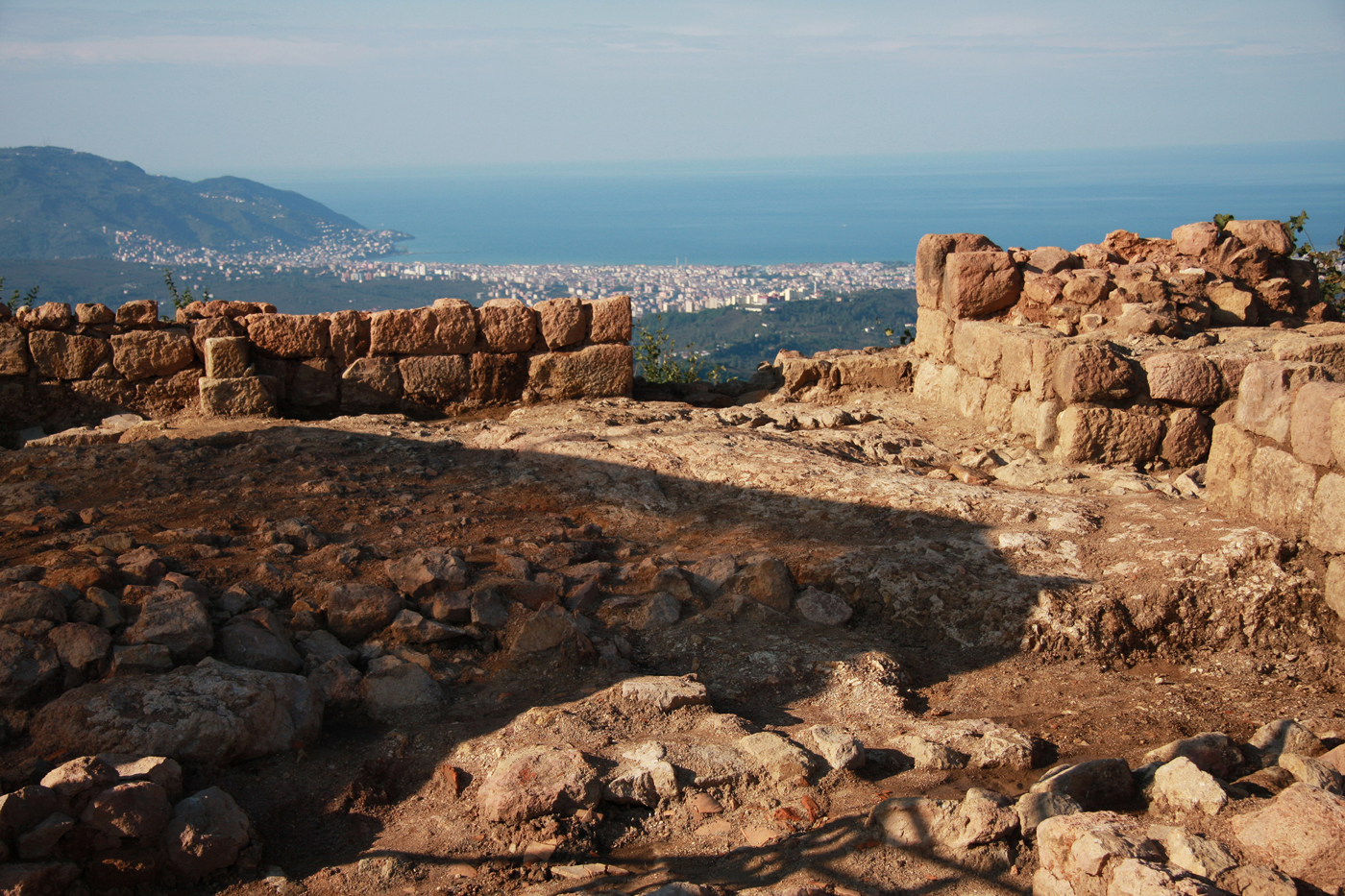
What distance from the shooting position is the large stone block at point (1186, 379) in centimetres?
696

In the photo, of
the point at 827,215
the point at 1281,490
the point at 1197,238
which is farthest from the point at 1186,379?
the point at 827,215

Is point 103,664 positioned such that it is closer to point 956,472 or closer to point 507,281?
point 956,472

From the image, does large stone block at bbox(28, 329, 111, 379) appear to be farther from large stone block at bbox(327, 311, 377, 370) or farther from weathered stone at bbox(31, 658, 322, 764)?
weathered stone at bbox(31, 658, 322, 764)

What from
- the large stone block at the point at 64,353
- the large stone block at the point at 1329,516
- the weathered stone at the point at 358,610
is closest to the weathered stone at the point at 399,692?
the weathered stone at the point at 358,610

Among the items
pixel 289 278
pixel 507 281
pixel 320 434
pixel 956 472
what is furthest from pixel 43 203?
pixel 956 472

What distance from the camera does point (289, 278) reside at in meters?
43.6

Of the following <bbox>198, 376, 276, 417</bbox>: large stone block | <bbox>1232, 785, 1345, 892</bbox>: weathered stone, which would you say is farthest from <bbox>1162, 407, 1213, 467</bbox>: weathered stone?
<bbox>198, 376, 276, 417</bbox>: large stone block

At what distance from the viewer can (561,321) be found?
361 inches

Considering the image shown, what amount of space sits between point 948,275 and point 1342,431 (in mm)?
4930

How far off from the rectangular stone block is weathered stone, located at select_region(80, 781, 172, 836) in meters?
6.36

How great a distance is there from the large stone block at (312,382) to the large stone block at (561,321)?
80.3 inches

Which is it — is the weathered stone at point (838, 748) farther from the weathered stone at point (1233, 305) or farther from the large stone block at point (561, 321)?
the weathered stone at point (1233, 305)

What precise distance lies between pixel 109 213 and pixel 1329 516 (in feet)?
201

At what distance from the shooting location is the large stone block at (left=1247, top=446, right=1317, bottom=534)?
4.80m
